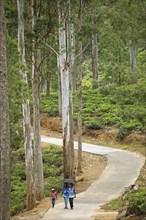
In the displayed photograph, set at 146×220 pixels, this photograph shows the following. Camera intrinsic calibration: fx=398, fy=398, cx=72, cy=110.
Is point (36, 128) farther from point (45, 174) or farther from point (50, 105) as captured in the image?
point (50, 105)

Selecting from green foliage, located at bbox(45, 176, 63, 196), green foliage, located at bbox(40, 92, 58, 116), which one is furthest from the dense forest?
green foliage, located at bbox(40, 92, 58, 116)

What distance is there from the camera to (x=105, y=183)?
19375 millimetres

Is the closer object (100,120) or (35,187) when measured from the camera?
(35,187)

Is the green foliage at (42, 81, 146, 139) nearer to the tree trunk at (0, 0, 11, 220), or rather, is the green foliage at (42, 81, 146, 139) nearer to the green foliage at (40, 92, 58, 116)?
the green foliage at (40, 92, 58, 116)

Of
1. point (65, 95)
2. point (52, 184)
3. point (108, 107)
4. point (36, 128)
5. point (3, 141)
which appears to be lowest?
point (52, 184)

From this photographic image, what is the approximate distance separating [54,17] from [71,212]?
10.1 meters

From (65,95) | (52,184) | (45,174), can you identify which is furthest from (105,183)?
(65,95)

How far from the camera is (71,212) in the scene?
558 inches

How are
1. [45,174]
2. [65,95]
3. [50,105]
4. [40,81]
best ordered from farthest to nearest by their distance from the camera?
[50,105] → [45,174] → [40,81] → [65,95]

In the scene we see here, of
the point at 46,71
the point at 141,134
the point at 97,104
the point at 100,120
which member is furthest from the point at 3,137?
the point at 46,71

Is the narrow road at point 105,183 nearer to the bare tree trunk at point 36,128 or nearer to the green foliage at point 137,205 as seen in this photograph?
the bare tree trunk at point 36,128

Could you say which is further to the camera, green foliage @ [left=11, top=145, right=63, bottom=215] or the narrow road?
green foliage @ [left=11, top=145, right=63, bottom=215]

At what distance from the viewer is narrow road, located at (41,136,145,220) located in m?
14.0

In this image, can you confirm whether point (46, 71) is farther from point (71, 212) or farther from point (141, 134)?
point (71, 212)
